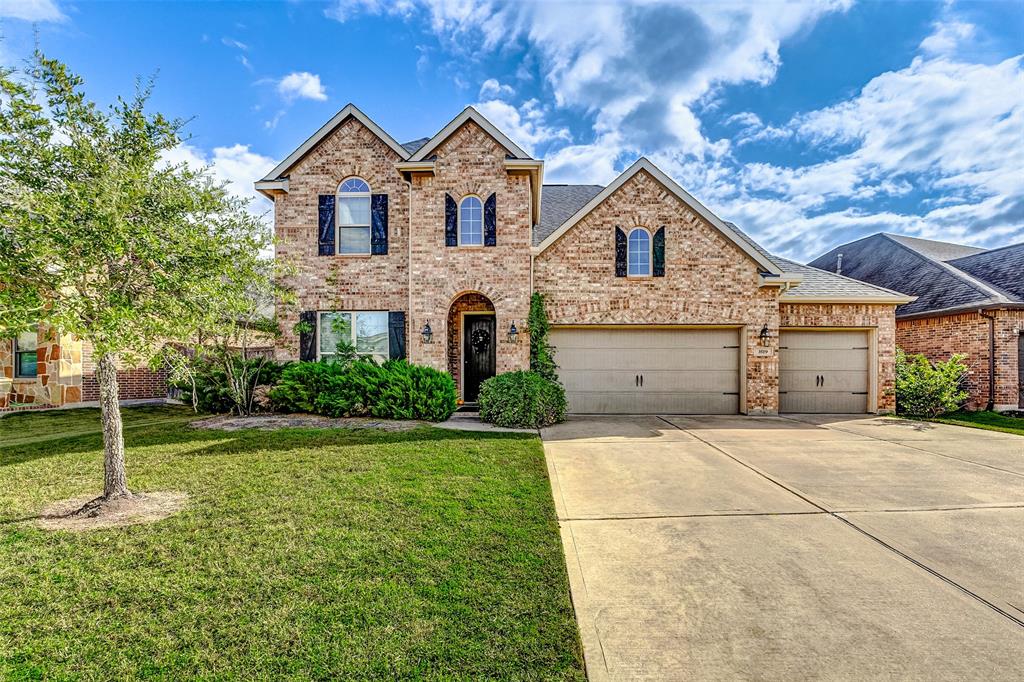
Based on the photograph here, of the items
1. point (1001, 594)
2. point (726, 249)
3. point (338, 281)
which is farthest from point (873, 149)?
point (338, 281)

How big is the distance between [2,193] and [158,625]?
3.93 metres

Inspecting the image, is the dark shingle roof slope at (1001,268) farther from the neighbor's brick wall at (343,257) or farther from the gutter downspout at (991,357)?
the neighbor's brick wall at (343,257)

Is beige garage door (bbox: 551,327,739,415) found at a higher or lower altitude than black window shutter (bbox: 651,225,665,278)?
lower

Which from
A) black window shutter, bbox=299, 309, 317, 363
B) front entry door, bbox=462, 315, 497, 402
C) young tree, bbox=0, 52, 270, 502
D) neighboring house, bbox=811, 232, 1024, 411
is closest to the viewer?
young tree, bbox=0, 52, 270, 502

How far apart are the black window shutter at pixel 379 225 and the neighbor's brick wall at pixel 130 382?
7.01 metres

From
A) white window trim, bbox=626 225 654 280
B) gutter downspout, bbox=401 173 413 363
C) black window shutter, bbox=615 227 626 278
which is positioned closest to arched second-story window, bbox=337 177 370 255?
gutter downspout, bbox=401 173 413 363

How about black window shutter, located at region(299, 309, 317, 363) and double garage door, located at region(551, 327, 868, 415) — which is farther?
double garage door, located at region(551, 327, 868, 415)

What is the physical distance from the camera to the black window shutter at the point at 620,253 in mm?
11281

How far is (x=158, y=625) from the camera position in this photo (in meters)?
2.51

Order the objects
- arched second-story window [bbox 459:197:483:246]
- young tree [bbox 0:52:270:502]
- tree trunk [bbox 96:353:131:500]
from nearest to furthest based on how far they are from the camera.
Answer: young tree [bbox 0:52:270:502] < tree trunk [bbox 96:353:131:500] < arched second-story window [bbox 459:197:483:246]

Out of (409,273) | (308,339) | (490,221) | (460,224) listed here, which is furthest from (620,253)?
(308,339)

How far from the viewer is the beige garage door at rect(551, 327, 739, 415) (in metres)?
11.6

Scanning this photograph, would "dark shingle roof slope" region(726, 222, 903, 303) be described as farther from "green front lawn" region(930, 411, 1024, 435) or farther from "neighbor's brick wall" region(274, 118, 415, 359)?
"neighbor's brick wall" region(274, 118, 415, 359)

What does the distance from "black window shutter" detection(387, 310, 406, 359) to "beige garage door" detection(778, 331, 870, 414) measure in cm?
1013
